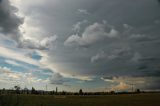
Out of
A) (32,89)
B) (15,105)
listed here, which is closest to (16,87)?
(32,89)

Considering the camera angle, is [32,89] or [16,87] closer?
[16,87]

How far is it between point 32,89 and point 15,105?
156m

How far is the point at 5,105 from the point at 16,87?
12437 centimetres

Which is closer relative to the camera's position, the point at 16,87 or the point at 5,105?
the point at 5,105

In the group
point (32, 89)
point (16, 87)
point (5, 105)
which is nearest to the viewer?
point (5, 105)

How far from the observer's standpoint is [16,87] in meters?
165

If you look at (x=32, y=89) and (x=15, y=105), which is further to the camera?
(x=32, y=89)

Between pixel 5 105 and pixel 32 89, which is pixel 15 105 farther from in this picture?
pixel 32 89

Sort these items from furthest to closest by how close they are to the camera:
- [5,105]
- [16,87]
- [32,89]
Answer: [32,89], [16,87], [5,105]

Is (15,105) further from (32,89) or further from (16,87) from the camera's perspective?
(32,89)

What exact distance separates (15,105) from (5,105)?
6.75 ft

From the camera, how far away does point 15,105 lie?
45781 millimetres

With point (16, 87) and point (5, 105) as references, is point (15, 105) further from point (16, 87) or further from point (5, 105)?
point (16, 87)

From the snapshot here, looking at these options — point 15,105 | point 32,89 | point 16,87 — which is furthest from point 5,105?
point 32,89
